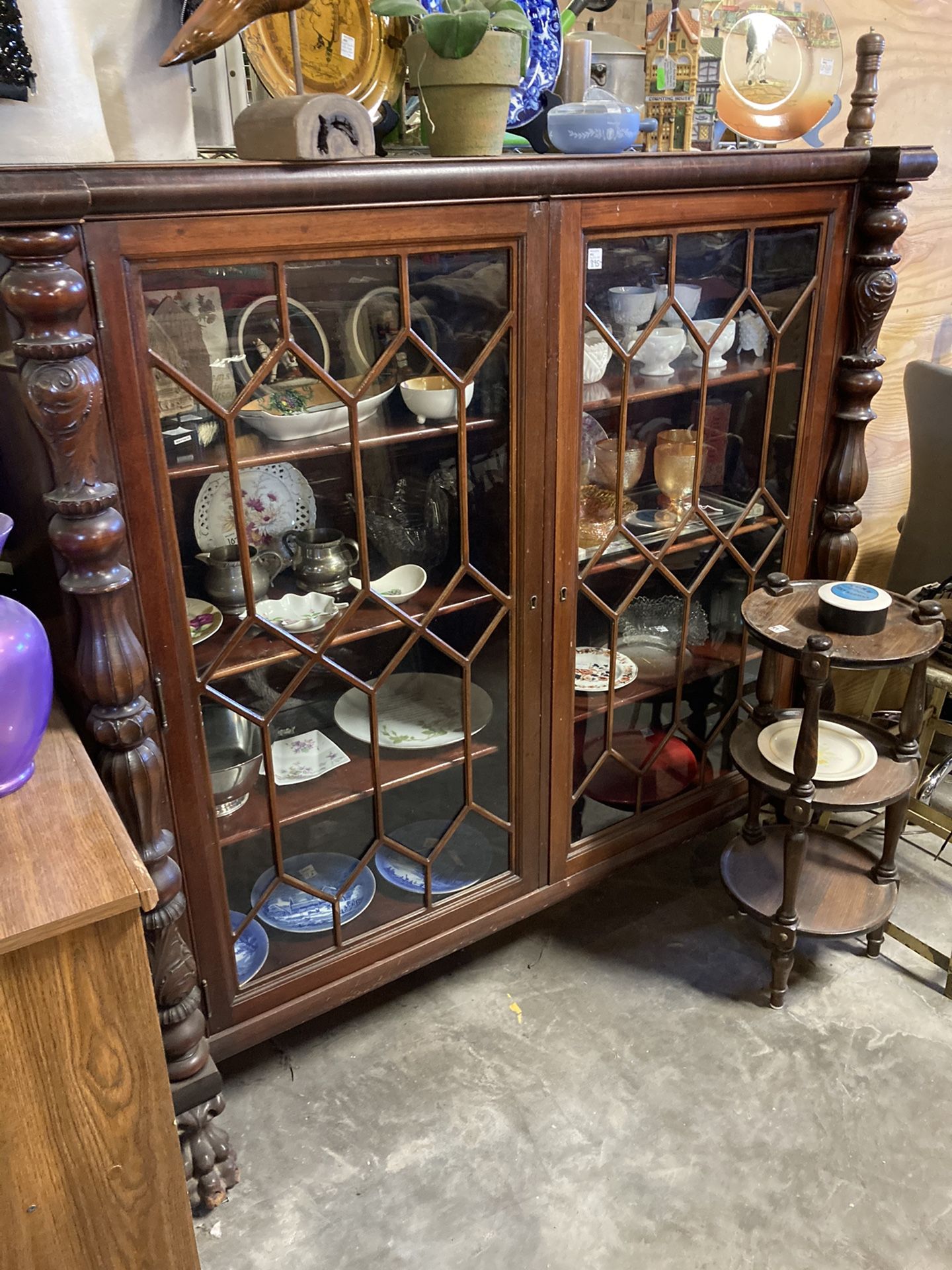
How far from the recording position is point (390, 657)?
1.42 m

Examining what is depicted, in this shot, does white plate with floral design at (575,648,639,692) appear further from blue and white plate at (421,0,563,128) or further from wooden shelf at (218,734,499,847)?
blue and white plate at (421,0,563,128)

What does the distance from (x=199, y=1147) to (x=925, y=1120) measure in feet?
3.53

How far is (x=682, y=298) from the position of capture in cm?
149

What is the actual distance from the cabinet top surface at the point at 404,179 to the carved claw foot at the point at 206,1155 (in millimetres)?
1127

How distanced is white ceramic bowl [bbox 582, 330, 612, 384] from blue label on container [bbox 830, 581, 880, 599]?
1.72 ft

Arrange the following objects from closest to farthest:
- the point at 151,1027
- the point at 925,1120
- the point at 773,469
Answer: the point at 151,1027, the point at 925,1120, the point at 773,469

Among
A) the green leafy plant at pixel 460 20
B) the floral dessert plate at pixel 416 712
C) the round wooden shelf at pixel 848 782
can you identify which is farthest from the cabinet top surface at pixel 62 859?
the round wooden shelf at pixel 848 782

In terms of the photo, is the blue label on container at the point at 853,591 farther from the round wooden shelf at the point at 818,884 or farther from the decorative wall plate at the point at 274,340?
the decorative wall plate at the point at 274,340

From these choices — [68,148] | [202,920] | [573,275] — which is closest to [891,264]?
[573,275]

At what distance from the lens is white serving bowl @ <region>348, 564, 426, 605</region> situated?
1.38 metres

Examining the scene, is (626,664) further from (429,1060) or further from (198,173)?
(198,173)

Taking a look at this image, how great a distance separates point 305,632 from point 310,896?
42 cm

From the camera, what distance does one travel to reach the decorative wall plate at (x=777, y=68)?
1.59 metres

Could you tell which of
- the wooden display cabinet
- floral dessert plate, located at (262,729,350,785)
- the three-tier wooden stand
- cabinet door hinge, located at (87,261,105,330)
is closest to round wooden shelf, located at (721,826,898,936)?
the three-tier wooden stand
